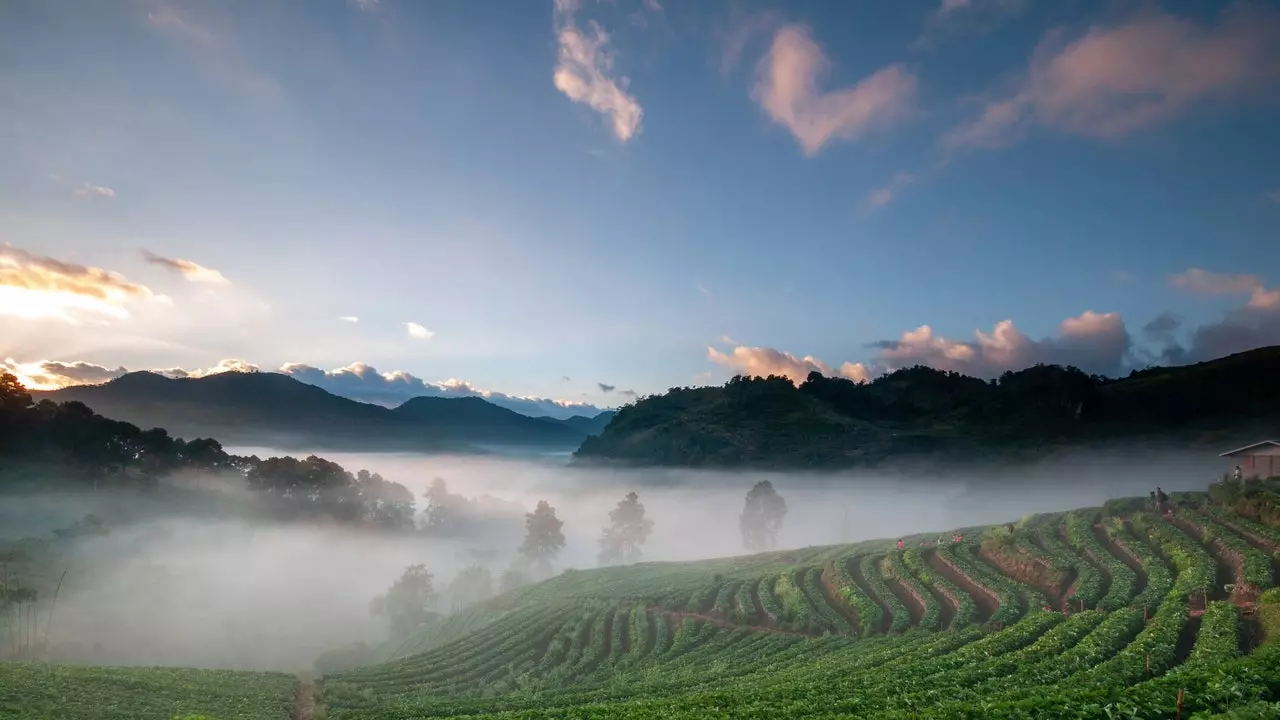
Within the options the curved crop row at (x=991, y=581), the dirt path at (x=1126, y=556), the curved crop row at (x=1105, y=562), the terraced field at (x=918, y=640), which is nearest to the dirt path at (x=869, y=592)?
the terraced field at (x=918, y=640)

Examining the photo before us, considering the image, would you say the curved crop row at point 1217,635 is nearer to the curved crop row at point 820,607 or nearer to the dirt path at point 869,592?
the dirt path at point 869,592

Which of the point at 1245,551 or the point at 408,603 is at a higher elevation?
the point at 1245,551

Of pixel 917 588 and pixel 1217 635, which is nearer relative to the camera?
pixel 1217 635

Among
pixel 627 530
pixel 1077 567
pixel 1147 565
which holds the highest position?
pixel 1147 565

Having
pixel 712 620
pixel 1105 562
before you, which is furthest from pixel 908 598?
pixel 712 620

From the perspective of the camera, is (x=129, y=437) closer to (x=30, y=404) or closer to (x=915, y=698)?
(x=30, y=404)

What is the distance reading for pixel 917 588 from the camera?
53.0m

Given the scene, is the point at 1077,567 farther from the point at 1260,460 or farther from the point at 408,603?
the point at 408,603

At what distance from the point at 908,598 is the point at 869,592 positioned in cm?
382

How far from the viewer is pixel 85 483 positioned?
14712 cm

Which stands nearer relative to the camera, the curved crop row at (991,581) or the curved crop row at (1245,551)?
the curved crop row at (1245,551)

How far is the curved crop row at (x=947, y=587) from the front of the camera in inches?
1714

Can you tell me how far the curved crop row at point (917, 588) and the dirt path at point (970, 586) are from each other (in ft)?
8.36

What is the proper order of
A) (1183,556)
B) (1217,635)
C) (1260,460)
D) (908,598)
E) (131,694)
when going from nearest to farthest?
1. (1217,635)
2. (131,694)
3. (1183,556)
4. (908,598)
5. (1260,460)
